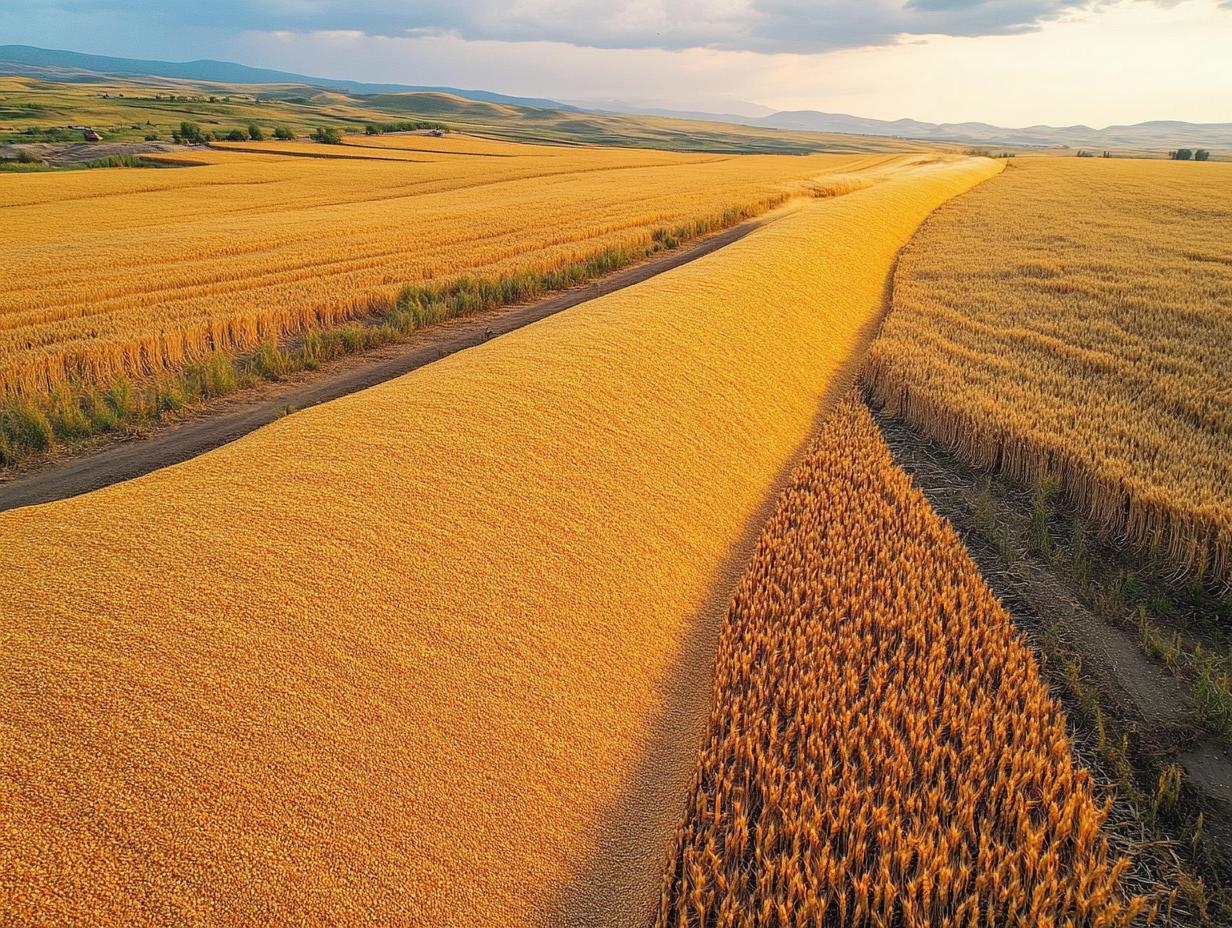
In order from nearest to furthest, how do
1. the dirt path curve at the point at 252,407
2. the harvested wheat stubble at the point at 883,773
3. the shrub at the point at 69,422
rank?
the harvested wheat stubble at the point at 883,773 → the dirt path curve at the point at 252,407 → the shrub at the point at 69,422

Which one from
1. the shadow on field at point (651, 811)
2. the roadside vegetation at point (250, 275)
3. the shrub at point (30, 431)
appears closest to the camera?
the shadow on field at point (651, 811)

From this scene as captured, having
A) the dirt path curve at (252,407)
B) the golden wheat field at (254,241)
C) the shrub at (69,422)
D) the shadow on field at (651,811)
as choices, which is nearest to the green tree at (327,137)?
the golden wheat field at (254,241)

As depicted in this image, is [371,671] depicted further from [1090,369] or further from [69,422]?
[1090,369]

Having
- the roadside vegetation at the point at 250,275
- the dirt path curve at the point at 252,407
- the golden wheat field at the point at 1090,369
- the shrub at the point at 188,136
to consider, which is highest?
the shrub at the point at 188,136

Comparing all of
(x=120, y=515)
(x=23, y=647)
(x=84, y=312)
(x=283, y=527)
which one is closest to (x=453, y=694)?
(x=283, y=527)

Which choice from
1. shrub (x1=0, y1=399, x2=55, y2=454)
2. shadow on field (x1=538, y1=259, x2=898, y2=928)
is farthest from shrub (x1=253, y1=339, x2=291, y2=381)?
shadow on field (x1=538, y1=259, x2=898, y2=928)

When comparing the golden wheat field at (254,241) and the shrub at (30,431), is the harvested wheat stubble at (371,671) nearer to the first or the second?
the shrub at (30,431)

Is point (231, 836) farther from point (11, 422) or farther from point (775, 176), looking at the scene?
point (775, 176)
